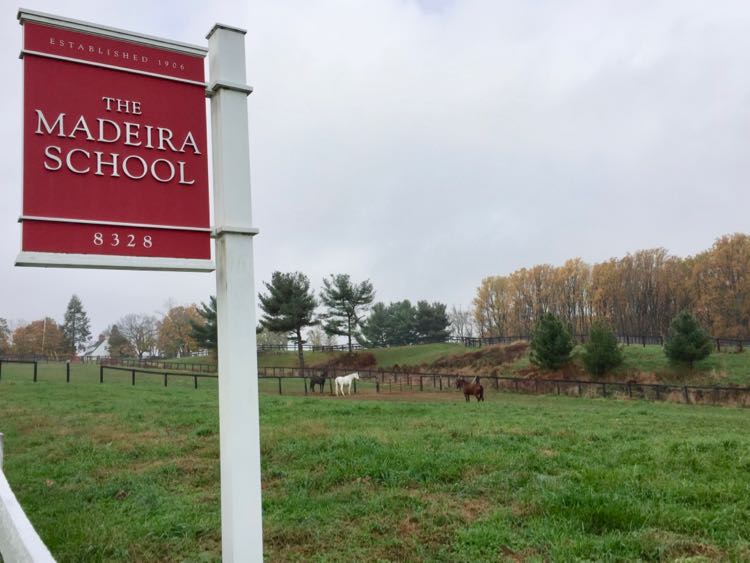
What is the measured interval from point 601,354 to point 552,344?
3.08 m

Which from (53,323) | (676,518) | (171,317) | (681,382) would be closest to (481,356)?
(681,382)

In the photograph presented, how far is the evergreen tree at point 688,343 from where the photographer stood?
104 feet

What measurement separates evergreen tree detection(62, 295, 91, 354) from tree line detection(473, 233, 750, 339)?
78.9 meters

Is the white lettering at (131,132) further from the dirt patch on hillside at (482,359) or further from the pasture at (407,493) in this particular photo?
the dirt patch on hillside at (482,359)

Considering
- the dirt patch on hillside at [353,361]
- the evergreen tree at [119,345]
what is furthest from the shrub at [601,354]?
the evergreen tree at [119,345]

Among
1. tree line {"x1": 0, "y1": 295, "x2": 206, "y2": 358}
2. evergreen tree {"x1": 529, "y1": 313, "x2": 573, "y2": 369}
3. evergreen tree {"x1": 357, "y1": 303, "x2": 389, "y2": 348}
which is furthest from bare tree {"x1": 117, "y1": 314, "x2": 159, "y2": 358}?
evergreen tree {"x1": 529, "y1": 313, "x2": 573, "y2": 369}

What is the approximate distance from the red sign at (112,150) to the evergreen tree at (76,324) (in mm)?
120416

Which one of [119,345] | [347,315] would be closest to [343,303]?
[347,315]

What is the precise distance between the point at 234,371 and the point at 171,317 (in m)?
103

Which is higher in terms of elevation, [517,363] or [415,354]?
[415,354]

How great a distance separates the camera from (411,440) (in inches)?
316

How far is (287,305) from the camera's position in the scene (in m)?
48.0

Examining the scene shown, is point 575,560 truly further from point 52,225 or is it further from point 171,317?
point 171,317

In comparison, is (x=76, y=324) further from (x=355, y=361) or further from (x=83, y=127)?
(x=83, y=127)
